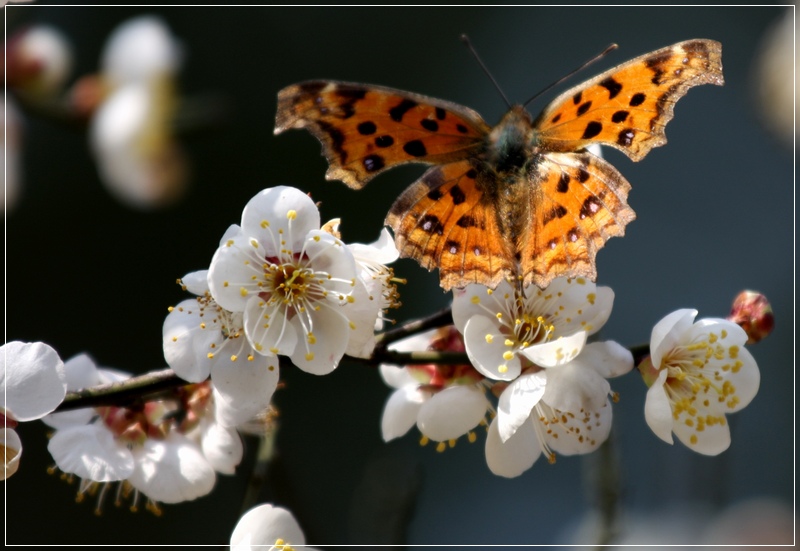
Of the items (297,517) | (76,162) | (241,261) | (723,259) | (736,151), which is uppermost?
(241,261)

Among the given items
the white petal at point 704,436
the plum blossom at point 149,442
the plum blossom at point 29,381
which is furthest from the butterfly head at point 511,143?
the plum blossom at point 29,381

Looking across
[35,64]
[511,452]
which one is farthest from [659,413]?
[35,64]

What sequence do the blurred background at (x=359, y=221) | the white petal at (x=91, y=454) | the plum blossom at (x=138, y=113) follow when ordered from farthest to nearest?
1. the blurred background at (x=359, y=221)
2. the plum blossom at (x=138, y=113)
3. the white petal at (x=91, y=454)

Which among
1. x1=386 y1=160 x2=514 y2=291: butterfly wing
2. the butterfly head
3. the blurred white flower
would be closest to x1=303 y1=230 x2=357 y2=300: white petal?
x1=386 y1=160 x2=514 y2=291: butterfly wing

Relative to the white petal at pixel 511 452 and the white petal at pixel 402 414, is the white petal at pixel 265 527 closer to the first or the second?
the white petal at pixel 402 414

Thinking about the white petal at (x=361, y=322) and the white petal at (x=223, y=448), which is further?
the white petal at (x=223, y=448)

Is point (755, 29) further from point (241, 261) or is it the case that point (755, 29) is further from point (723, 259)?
point (241, 261)

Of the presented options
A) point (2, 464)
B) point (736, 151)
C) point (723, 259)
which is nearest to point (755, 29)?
point (736, 151)
